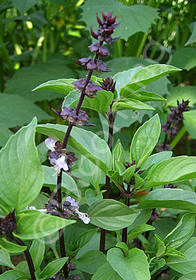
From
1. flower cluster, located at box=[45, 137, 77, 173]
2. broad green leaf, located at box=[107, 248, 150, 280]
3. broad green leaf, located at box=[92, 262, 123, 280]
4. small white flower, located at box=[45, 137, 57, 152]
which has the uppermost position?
flower cluster, located at box=[45, 137, 77, 173]

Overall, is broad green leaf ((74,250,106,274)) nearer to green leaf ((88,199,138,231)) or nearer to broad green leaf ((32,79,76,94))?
green leaf ((88,199,138,231))

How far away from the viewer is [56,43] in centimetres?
144

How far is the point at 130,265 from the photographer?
362 millimetres

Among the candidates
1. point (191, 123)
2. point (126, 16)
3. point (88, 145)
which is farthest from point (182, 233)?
point (126, 16)

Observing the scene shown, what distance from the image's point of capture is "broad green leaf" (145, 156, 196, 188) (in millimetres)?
363

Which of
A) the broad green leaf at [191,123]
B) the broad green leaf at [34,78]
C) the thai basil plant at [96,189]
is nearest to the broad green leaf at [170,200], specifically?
the thai basil plant at [96,189]

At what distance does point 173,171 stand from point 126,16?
548mm

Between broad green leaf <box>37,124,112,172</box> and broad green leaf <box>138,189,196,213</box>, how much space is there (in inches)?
2.3

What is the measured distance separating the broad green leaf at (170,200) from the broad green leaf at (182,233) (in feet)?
0.13

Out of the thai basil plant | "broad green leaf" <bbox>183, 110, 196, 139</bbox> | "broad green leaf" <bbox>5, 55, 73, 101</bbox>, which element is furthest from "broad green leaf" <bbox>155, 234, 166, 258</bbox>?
"broad green leaf" <bbox>5, 55, 73, 101</bbox>

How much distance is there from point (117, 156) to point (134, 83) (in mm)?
89

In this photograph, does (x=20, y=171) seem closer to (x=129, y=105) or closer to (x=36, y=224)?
(x=36, y=224)

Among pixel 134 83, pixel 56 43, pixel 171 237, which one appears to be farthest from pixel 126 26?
pixel 56 43

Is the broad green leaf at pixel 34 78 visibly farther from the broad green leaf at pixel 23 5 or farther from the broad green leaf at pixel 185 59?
the broad green leaf at pixel 185 59
